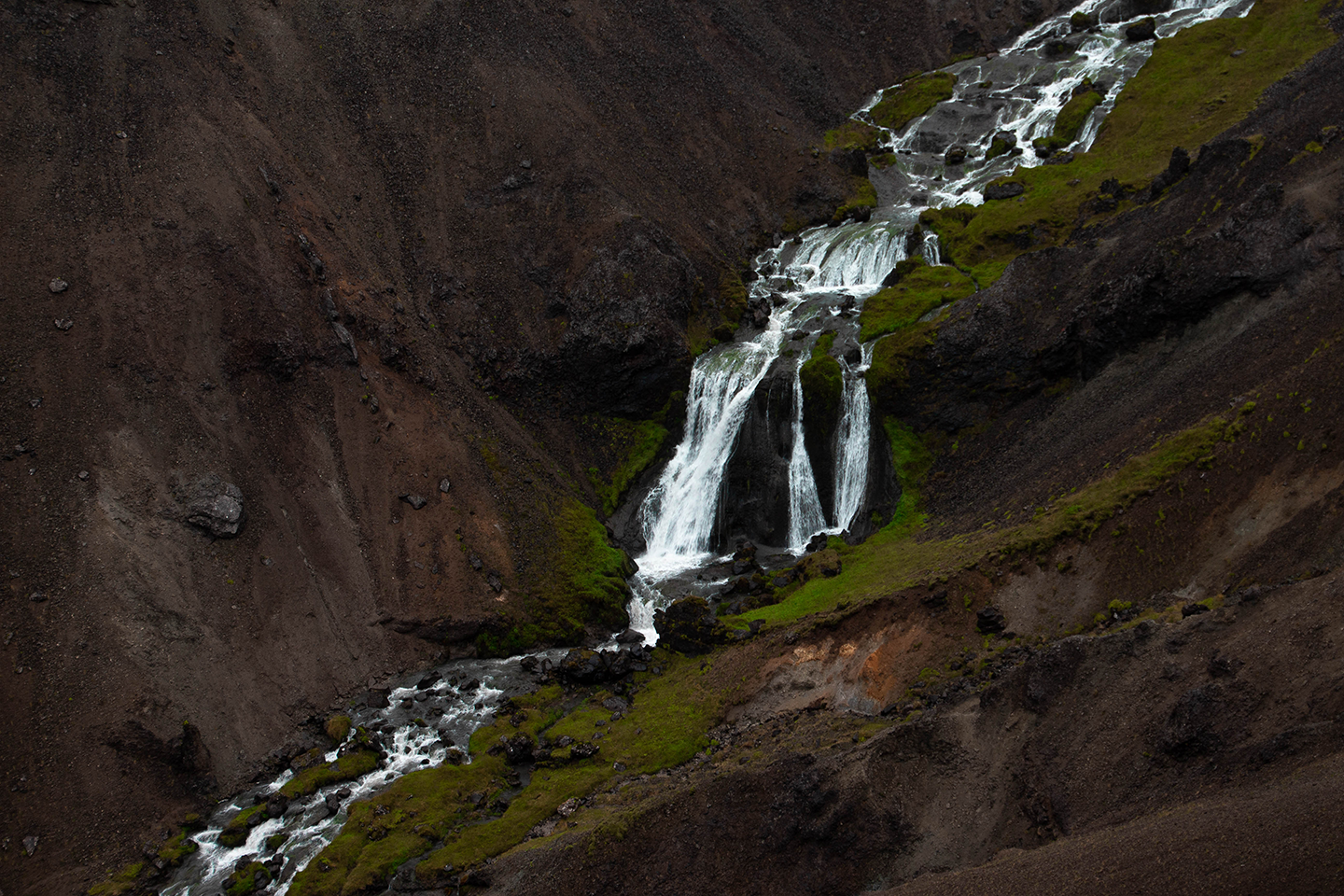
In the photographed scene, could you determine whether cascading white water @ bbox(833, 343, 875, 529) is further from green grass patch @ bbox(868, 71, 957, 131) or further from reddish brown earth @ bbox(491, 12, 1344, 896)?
green grass patch @ bbox(868, 71, 957, 131)

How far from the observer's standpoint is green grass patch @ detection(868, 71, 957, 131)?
65188mm

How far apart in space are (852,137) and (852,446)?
31.9 m

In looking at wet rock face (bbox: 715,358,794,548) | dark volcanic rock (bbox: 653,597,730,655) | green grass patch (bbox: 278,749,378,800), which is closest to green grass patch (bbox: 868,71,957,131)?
wet rock face (bbox: 715,358,794,548)

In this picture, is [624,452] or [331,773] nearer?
[331,773]

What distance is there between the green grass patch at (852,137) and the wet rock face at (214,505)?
4520 centimetres

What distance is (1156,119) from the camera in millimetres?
51312

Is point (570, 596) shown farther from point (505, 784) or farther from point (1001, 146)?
point (1001, 146)

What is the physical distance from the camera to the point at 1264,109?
40719mm

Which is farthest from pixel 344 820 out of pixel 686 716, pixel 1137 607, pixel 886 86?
pixel 886 86

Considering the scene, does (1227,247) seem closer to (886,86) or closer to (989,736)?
(989,736)

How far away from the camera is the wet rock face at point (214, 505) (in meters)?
32.7

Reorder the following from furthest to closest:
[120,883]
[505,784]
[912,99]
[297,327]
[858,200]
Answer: [912,99] < [858,200] < [297,327] < [505,784] < [120,883]

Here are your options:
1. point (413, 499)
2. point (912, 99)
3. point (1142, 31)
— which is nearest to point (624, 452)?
point (413, 499)

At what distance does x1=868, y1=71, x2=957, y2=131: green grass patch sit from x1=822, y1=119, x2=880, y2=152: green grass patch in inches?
78.6
